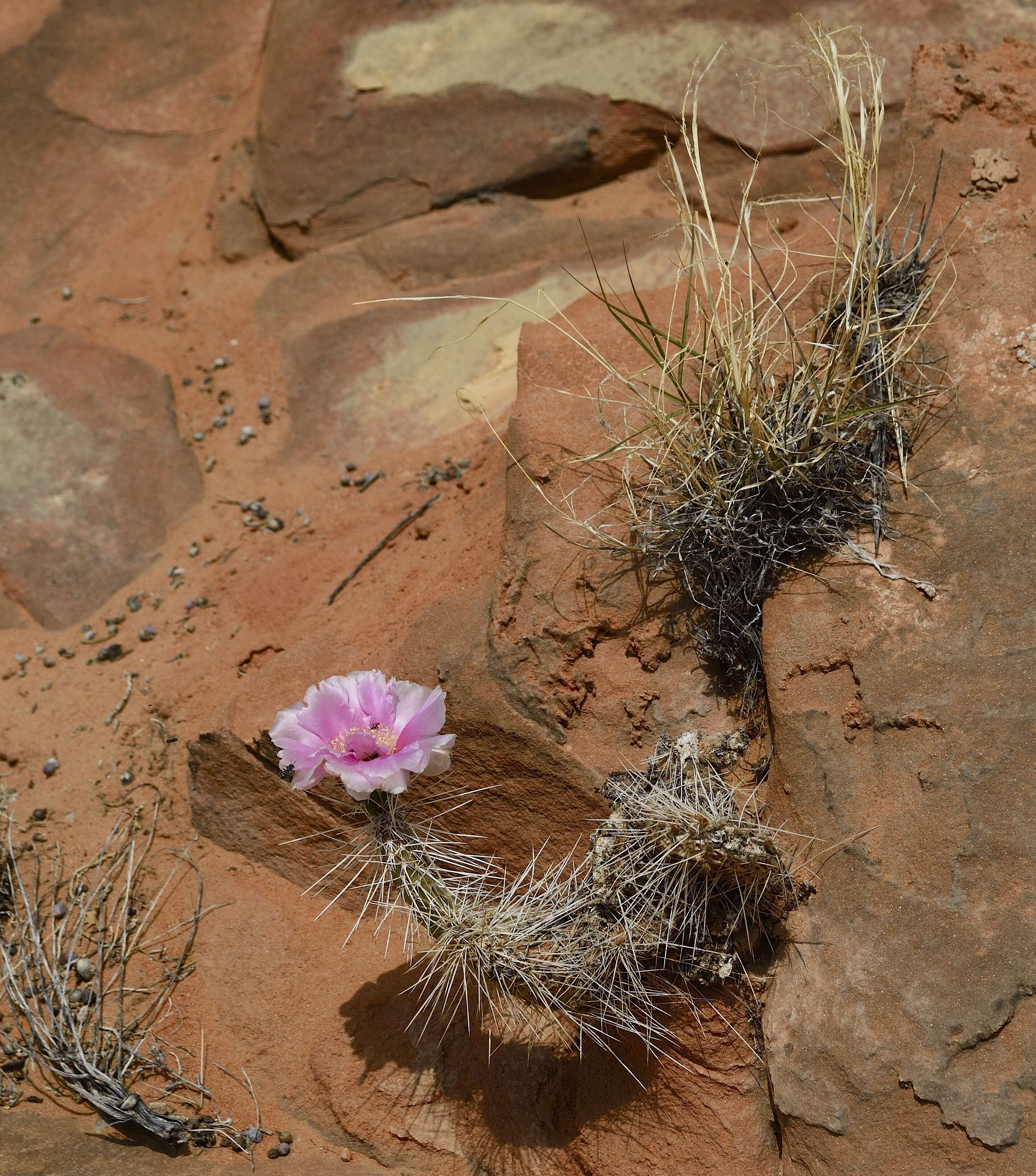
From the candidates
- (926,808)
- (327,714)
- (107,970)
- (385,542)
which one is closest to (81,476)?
(385,542)

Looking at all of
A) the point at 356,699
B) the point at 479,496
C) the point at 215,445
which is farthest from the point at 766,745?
the point at 215,445

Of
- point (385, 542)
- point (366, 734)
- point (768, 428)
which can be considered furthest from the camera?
point (385, 542)

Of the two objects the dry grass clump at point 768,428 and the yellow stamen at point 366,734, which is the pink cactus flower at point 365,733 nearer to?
the yellow stamen at point 366,734

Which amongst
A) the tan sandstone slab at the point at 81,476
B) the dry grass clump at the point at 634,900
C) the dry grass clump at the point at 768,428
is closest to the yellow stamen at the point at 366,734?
the dry grass clump at the point at 634,900

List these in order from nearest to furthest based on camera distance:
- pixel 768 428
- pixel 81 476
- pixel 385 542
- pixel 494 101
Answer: pixel 768 428, pixel 385 542, pixel 81 476, pixel 494 101

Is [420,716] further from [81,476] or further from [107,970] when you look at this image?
[81,476]

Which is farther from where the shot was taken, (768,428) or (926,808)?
(768,428)
